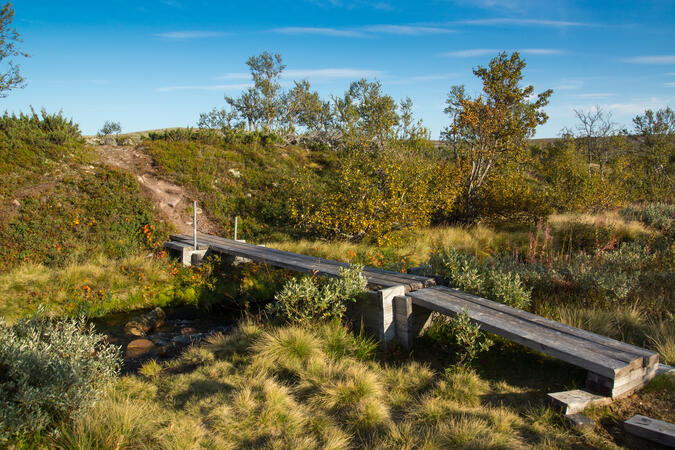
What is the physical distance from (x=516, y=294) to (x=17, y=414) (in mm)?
5126

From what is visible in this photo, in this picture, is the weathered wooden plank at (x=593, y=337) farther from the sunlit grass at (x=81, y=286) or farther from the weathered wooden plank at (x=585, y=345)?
the sunlit grass at (x=81, y=286)

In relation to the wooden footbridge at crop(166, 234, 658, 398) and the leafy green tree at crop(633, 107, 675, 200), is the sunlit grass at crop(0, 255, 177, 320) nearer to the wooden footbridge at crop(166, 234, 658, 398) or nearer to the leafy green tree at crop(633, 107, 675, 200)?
the wooden footbridge at crop(166, 234, 658, 398)

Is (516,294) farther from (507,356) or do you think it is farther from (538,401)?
(538,401)

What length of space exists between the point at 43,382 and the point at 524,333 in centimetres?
420

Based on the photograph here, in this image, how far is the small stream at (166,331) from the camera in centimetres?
601

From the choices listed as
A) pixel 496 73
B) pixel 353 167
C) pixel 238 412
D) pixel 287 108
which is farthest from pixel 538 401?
pixel 287 108

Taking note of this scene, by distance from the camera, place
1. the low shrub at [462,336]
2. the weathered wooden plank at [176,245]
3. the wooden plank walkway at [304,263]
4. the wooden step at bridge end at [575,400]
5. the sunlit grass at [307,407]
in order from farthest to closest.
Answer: the weathered wooden plank at [176,245] < the wooden plank walkway at [304,263] < the low shrub at [462,336] < the wooden step at bridge end at [575,400] < the sunlit grass at [307,407]

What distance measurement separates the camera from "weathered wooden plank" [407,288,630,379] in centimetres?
329

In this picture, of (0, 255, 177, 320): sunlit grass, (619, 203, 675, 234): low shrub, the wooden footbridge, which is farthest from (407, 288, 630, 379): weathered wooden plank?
(619, 203, 675, 234): low shrub

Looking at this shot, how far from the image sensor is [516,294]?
511 centimetres

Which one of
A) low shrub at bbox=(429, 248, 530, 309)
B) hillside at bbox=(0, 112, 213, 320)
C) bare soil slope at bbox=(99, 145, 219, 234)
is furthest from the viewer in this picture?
bare soil slope at bbox=(99, 145, 219, 234)

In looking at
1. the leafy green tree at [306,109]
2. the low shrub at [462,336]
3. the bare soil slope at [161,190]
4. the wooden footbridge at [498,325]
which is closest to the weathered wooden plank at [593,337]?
the wooden footbridge at [498,325]

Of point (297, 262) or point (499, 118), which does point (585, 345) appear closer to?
point (297, 262)

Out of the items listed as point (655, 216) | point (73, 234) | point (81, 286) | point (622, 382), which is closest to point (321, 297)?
point (622, 382)
